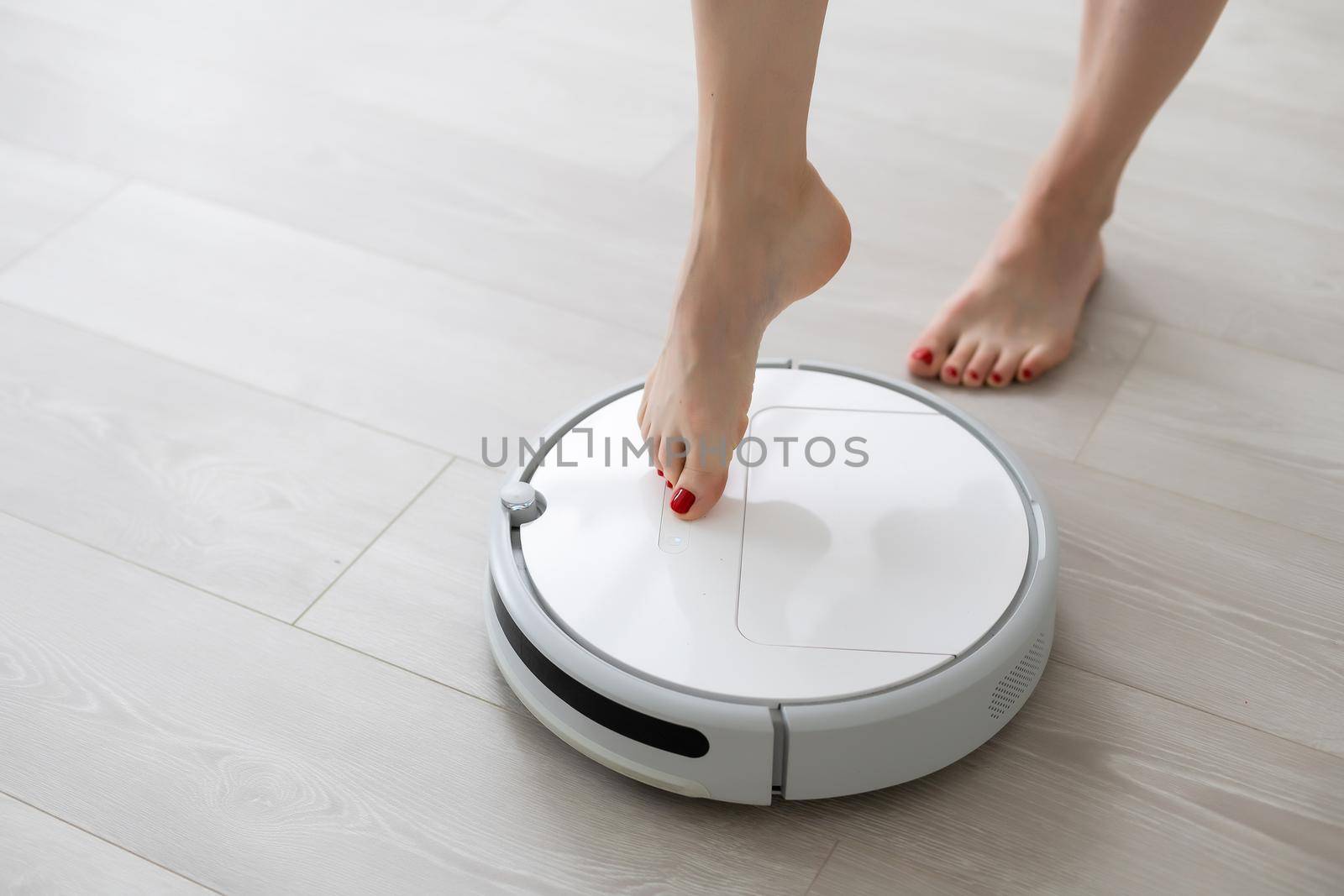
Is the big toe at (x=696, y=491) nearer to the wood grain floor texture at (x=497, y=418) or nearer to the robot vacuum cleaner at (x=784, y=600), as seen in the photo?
the robot vacuum cleaner at (x=784, y=600)

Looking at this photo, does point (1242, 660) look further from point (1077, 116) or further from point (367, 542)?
point (367, 542)

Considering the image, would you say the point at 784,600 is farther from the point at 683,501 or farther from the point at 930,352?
the point at 930,352

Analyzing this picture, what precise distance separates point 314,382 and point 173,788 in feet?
1.55

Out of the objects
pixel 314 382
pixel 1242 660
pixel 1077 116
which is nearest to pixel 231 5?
pixel 314 382

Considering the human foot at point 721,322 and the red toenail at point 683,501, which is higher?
the human foot at point 721,322

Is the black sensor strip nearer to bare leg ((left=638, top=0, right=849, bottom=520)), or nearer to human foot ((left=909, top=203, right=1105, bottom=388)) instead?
bare leg ((left=638, top=0, right=849, bottom=520))

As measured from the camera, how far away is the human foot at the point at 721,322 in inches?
38.1

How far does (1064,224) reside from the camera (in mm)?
1298

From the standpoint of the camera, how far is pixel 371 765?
0.93 meters

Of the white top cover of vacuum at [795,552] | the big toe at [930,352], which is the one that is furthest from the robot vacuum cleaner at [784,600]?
the big toe at [930,352]

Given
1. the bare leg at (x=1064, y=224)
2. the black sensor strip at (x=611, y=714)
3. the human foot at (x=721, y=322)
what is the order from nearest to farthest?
the black sensor strip at (x=611, y=714) < the human foot at (x=721, y=322) < the bare leg at (x=1064, y=224)

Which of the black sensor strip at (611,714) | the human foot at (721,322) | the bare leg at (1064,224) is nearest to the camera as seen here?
the black sensor strip at (611,714)

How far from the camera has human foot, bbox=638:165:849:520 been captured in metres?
0.97

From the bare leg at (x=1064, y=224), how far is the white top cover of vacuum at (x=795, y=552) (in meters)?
0.18
